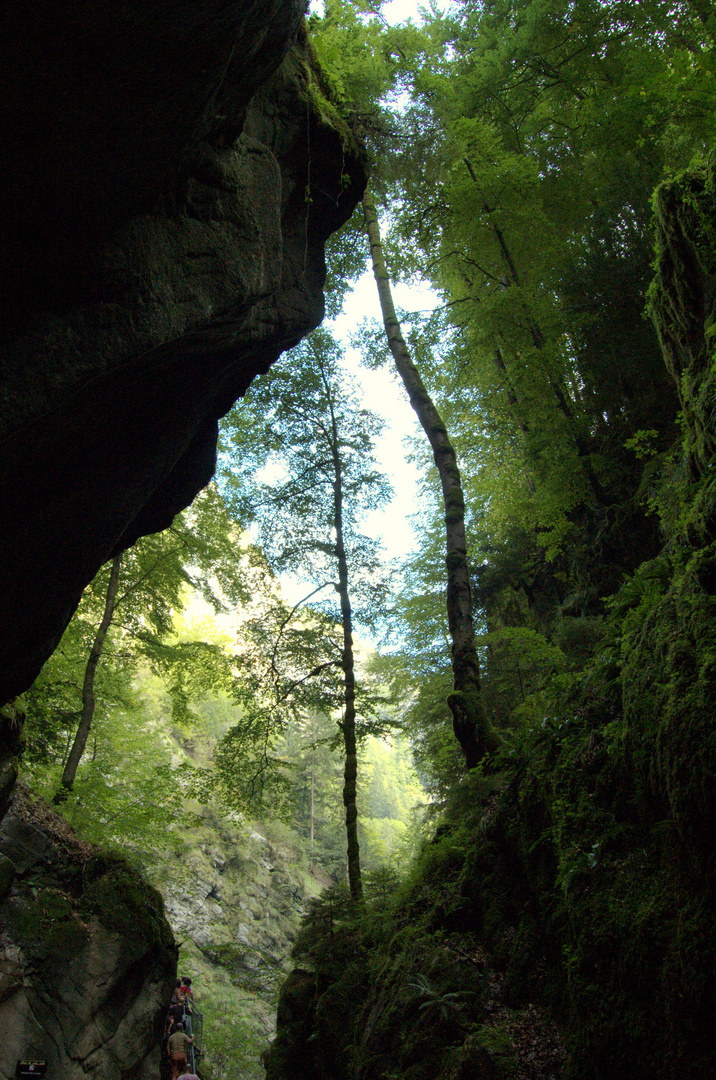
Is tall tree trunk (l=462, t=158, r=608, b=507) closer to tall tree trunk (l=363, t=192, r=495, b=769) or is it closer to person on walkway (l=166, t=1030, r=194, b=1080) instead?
tall tree trunk (l=363, t=192, r=495, b=769)

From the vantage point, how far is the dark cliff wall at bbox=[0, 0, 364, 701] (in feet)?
9.79

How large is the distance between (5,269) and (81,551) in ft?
10.3

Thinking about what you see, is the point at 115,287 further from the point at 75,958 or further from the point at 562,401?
the point at 75,958

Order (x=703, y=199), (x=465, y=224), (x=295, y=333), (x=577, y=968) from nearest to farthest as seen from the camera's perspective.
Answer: (x=577, y=968)
(x=703, y=199)
(x=295, y=333)
(x=465, y=224)

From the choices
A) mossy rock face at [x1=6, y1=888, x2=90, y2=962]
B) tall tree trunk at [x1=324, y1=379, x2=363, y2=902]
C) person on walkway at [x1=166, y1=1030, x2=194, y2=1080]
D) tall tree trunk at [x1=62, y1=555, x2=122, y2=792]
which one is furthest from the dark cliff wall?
person on walkway at [x1=166, y1=1030, x2=194, y2=1080]

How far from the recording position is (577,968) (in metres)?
3.51

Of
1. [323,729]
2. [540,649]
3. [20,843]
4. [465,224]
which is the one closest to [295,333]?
[540,649]

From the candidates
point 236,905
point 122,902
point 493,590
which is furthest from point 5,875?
point 236,905

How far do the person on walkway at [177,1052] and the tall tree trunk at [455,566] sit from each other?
7160 mm

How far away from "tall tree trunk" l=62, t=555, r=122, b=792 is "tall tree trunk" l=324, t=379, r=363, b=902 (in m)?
4.81

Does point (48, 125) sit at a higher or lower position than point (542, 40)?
lower

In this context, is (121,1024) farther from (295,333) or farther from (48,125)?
(48,125)

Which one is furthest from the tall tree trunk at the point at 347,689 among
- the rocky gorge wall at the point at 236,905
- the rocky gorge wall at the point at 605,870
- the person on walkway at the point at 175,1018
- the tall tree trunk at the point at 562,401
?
the rocky gorge wall at the point at 236,905

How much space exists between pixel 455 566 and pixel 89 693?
24.9 ft
